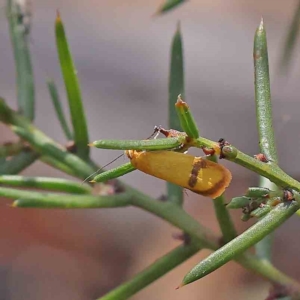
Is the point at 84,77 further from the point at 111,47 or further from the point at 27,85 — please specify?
the point at 27,85

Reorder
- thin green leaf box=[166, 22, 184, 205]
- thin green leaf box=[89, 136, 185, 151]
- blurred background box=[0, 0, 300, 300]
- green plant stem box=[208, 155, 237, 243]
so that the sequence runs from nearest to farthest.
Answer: thin green leaf box=[89, 136, 185, 151], green plant stem box=[208, 155, 237, 243], thin green leaf box=[166, 22, 184, 205], blurred background box=[0, 0, 300, 300]

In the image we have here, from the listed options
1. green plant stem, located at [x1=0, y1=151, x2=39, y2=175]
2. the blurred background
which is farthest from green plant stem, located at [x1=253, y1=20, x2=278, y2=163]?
the blurred background

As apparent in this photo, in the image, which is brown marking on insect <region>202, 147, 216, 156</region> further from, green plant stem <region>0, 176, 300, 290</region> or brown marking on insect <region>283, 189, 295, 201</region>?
green plant stem <region>0, 176, 300, 290</region>

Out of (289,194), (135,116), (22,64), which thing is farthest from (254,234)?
(135,116)

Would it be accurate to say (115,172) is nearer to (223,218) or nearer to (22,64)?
(223,218)

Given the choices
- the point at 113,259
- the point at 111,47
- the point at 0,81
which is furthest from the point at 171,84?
the point at 111,47

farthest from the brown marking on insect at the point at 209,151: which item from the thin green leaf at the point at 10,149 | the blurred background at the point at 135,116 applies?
the blurred background at the point at 135,116

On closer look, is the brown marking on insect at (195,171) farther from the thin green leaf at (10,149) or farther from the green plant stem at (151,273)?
the thin green leaf at (10,149)
